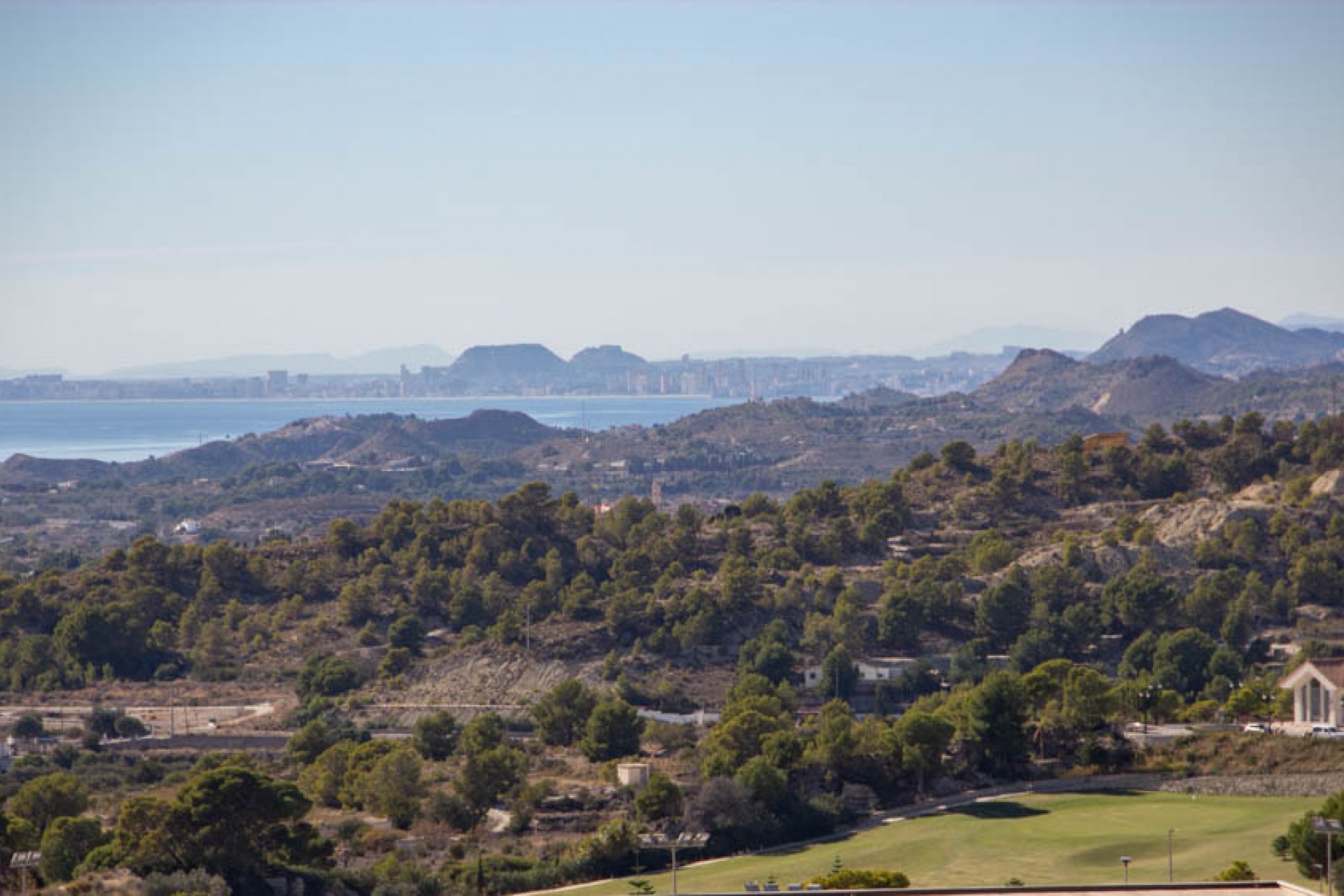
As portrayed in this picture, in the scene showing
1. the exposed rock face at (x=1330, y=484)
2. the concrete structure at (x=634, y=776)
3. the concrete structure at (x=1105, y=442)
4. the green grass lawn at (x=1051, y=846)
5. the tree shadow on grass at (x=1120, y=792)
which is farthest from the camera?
the concrete structure at (x=1105, y=442)

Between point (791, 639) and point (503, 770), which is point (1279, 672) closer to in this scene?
point (791, 639)

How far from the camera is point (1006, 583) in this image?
5709 centimetres

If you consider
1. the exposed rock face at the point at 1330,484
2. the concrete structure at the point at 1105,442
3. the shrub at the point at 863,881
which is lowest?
the shrub at the point at 863,881

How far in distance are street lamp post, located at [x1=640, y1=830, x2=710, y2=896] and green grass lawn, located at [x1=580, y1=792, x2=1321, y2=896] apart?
1.62 feet

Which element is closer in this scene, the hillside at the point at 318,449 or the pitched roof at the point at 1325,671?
the pitched roof at the point at 1325,671

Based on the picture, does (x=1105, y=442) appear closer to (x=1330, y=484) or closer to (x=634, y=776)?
(x=1330, y=484)

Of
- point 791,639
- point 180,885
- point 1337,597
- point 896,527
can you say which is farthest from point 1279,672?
point 180,885

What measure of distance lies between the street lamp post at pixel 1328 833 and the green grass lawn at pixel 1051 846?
1.50m

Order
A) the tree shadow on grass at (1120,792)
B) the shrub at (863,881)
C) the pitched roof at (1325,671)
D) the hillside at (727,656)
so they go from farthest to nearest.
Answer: the pitched roof at (1325,671) < the tree shadow on grass at (1120,792) < the hillside at (727,656) < the shrub at (863,881)

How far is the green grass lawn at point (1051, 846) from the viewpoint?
1156 inches

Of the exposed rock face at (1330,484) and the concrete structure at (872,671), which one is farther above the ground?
the exposed rock face at (1330,484)

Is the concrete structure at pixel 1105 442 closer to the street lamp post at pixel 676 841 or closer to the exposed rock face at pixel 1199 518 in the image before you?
the exposed rock face at pixel 1199 518

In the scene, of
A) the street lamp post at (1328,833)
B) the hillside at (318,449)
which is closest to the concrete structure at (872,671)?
the street lamp post at (1328,833)

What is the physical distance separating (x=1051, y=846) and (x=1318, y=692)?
1154cm
